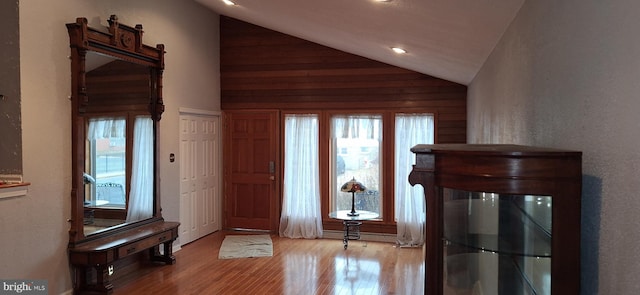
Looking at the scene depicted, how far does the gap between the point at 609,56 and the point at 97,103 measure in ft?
14.9

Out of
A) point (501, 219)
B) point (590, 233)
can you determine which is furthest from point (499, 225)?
point (590, 233)

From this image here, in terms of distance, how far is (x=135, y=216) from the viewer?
5.22m

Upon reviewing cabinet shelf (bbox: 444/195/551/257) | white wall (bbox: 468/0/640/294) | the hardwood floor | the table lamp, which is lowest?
the hardwood floor

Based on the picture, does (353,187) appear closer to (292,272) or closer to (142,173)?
(292,272)

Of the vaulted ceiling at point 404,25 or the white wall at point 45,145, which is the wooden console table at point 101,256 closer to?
the white wall at point 45,145

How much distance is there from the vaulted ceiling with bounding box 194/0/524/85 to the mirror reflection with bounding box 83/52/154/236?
1.68 m

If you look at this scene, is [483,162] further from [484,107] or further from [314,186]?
[314,186]

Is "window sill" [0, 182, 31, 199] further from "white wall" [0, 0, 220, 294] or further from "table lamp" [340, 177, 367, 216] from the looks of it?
"table lamp" [340, 177, 367, 216]

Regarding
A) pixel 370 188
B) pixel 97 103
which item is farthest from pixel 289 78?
pixel 97 103

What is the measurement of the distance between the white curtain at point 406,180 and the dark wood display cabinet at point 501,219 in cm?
474

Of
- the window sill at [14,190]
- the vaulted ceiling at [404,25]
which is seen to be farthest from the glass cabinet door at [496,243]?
the window sill at [14,190]

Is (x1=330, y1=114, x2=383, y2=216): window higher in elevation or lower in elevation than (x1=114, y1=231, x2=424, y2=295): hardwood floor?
higher

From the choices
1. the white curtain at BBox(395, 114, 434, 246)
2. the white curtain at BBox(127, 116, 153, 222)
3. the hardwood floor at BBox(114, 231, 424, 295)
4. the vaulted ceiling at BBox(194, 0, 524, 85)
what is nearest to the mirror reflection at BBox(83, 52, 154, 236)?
the white curtain at BBox(127, 116, 153, 222)

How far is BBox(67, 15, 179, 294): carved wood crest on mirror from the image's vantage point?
4316mm
